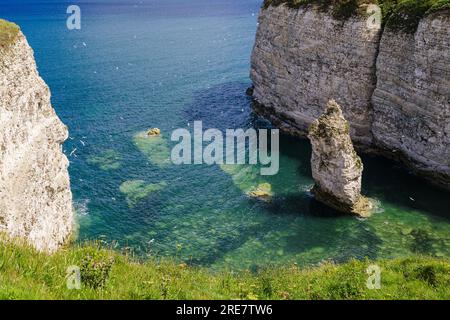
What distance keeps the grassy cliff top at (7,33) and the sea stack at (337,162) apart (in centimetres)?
2492

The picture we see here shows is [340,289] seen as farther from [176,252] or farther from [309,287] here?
[176,252]

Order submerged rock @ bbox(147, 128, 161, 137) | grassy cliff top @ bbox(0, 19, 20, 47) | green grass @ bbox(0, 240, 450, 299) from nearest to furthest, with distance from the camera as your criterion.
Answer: green grass @ bbox(0, 240, 450, 299) < grassy cliff top @ bbox(0, 19, 20, 47) < submerged rock @ bbox(147, 128, 161, 137)

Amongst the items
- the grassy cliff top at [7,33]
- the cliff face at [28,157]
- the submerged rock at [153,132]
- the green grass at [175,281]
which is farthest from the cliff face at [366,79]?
the grassy cliff top at [7,33]

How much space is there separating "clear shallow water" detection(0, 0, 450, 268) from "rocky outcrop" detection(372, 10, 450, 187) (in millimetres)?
2434

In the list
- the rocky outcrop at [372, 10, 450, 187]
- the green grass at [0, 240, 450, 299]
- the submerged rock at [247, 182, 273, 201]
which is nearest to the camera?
the green grass at [0, 240, 450, 299]

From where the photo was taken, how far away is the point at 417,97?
4428 cm

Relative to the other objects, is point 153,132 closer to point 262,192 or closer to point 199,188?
point 199,188

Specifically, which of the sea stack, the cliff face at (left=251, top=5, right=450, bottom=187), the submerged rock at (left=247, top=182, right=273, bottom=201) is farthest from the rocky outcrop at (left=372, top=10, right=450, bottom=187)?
the submerged rock at (left=247, top=182, right=273, bottom=201)

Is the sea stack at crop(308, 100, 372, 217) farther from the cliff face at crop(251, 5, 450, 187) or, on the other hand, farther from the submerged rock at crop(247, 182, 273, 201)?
the cliff face at crop(251, 5, 450, 187)

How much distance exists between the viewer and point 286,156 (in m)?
52.5

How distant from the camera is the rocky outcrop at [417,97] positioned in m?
41.9

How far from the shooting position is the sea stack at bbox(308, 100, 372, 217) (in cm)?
3953

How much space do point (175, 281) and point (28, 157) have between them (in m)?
16.5

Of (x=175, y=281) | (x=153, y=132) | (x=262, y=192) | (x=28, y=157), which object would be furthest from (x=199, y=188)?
(x=175, y=281)
